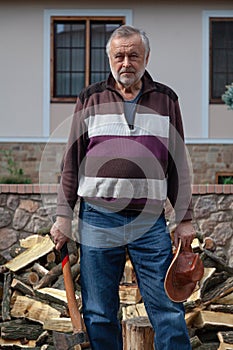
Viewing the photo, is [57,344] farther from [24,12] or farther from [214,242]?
[24,12]

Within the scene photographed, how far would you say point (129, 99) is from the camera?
3928 millimetres

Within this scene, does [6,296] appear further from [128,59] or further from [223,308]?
[128,59]

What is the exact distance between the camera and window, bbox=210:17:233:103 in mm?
12500

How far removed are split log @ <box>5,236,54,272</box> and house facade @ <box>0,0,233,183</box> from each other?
5336 millimetres

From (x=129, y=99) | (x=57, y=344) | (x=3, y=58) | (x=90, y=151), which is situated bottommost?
(x=57, y=344)

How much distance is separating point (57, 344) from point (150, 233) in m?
0.77

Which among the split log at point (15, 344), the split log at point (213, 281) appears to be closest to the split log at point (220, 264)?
the split log at point (213, 281)

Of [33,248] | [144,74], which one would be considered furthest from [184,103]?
[144,74]

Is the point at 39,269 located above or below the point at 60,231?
below

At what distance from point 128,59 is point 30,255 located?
334 cm

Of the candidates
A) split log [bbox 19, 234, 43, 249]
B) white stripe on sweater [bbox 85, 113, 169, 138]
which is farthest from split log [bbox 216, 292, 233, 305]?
white stripe on sweater [bbox 85, 113, 169, 138]

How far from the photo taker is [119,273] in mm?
3980

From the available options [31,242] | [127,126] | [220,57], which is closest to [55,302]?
[31,242]

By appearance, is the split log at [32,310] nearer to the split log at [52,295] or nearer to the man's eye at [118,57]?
the split log at [52,295]
